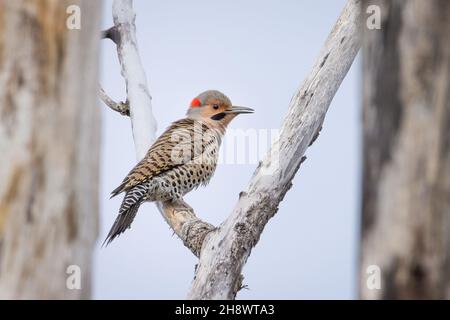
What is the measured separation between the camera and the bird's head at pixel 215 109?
23.7 ft

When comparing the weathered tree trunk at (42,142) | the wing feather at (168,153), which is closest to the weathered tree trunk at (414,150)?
the weathered tree trunk at (42,142)

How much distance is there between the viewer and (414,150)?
2.43m

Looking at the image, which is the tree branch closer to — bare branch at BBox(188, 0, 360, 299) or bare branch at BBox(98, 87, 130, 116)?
bare branch at BBox(188, 0, 360, 299)

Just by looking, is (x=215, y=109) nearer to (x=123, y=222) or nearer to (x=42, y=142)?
(x=123, y=222)

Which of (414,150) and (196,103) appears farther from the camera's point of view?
(196,103)

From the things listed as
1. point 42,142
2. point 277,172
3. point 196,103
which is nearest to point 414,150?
point 42,142

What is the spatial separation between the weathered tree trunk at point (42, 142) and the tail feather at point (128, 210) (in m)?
2.98

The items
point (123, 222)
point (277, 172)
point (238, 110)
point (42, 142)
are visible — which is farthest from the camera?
point (238, 110)

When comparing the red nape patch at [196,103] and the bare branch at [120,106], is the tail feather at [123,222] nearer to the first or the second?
the bare branch at [120,106]

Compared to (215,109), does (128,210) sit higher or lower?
lower

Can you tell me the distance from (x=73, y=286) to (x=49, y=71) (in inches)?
33.8

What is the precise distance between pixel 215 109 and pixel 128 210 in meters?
1.82
